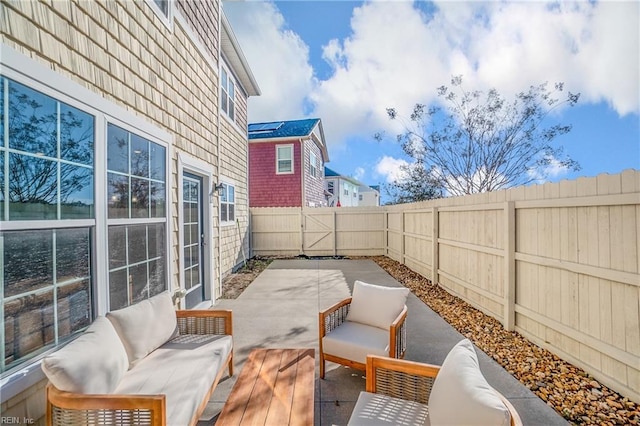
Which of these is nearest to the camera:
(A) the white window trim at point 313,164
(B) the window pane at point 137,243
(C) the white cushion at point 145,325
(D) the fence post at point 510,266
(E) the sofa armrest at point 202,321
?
(C) the white cushion at point 145,325

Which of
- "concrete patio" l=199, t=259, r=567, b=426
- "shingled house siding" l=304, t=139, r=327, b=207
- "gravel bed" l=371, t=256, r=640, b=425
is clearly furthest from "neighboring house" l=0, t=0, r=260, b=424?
"shingled house siding" l=304, t=139, r=327, b=207

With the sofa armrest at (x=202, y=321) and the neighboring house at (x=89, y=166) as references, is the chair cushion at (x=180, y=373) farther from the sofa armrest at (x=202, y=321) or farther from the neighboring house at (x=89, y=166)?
the neighboring house at (x=89, y=166)

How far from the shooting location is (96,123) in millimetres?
2465

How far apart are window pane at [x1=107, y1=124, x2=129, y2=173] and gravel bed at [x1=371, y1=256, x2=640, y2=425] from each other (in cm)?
437

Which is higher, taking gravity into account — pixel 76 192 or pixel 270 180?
pixel 270 180

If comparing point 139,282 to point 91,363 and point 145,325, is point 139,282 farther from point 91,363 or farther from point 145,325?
point 91,363

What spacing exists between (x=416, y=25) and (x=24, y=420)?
9274mm

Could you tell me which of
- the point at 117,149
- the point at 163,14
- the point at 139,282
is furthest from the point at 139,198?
the point at 163,14

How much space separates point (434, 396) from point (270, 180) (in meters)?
12.0

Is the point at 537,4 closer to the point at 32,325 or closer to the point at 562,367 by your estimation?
the point at 562,367

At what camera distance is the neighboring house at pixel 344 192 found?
25078 mm

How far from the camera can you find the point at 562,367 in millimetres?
2955

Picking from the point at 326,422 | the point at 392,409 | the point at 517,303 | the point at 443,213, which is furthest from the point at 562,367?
the point at 443,213

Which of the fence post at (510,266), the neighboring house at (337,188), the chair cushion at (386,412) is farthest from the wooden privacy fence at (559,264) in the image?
the neighboring house at (337,188)
